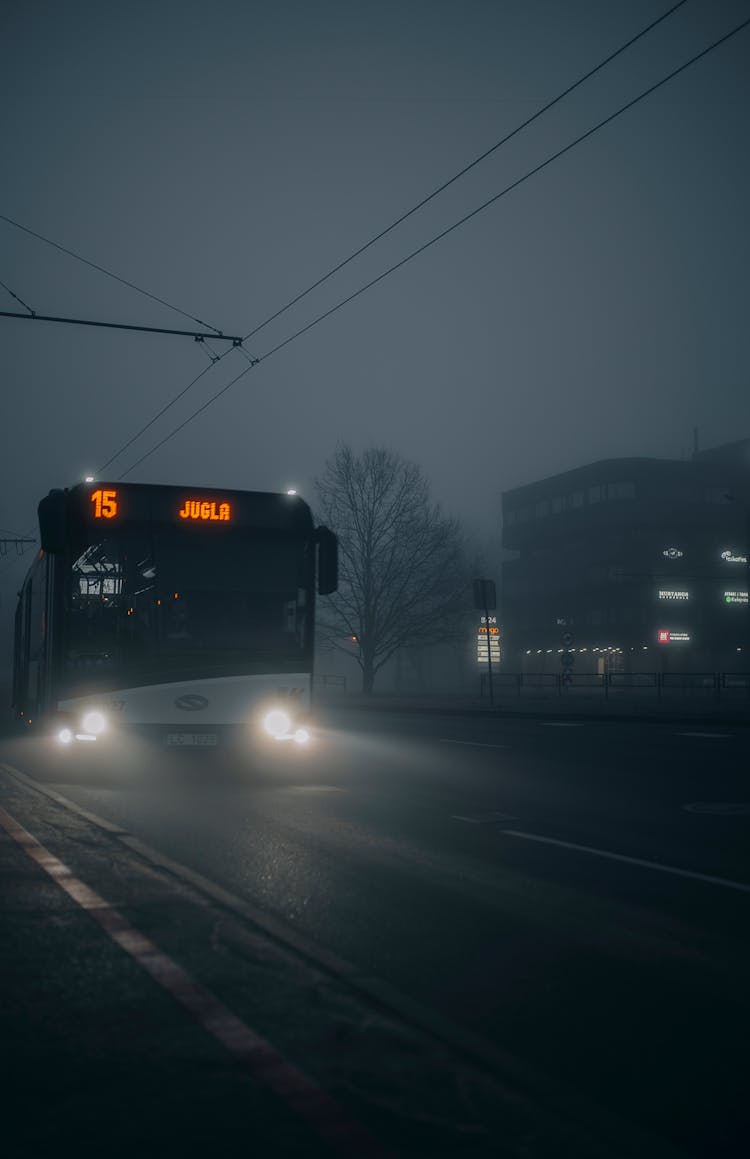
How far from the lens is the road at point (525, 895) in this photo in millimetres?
3633

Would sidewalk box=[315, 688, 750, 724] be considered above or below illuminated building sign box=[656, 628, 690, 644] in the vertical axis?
below

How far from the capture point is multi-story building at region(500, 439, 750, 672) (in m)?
79.1

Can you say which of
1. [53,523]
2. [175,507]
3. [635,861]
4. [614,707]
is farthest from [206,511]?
[614,707]

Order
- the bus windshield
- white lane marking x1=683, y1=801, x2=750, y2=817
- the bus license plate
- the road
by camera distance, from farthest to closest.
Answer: the bus license plate → the bus windshield → white lane marking x1=683, y1=801, x2=750, y2=817 → the road

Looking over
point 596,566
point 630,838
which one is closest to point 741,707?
point 630,838

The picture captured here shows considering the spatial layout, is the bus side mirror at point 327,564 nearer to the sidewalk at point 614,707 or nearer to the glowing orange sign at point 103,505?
the glowing orange sign at point 103,505

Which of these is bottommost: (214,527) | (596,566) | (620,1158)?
(620,1158)

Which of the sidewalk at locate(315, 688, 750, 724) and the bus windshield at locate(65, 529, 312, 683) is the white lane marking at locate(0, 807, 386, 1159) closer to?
the bus windshield at locate(65, 529, 312, 683)

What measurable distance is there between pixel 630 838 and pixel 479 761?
21.6 feet

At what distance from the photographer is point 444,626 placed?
167 feet

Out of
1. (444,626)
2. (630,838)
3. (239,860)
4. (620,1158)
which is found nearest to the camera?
(620,1158)

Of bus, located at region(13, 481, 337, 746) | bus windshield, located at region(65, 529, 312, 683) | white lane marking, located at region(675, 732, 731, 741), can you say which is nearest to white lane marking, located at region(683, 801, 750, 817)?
bus, located at region(13, 481, 337, 746)

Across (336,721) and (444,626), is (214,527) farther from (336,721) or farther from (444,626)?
(444,626)

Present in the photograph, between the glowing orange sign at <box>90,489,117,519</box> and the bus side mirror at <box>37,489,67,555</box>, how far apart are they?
Result: 3.20 ft
